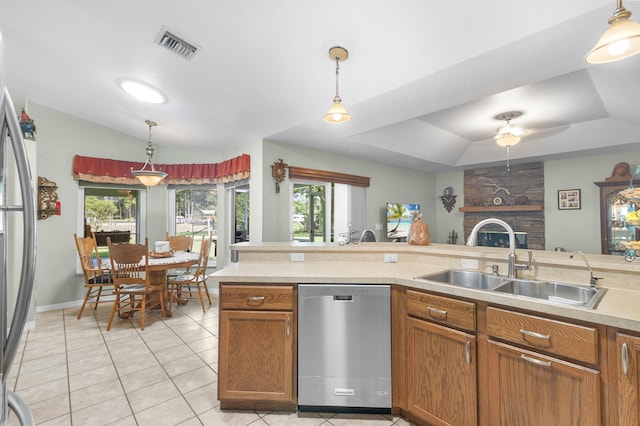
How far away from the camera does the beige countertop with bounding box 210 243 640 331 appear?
1.26 metres

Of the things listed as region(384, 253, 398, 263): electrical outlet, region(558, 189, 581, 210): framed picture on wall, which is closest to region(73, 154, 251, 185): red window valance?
region(384, 253, 398, 263): electrical outlet

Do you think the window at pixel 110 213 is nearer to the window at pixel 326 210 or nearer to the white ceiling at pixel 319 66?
the white ceiling at pixel 319 66

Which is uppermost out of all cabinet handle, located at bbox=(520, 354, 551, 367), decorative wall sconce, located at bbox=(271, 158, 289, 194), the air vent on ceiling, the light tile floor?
the air vent on ceiling

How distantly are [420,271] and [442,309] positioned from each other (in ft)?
1.45

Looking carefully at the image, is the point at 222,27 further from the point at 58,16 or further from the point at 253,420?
the point at 253,420

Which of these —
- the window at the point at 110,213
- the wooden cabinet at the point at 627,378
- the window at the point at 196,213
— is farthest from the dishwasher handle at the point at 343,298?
the window at the point at 110,213

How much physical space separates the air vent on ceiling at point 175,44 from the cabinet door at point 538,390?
286 centimetres

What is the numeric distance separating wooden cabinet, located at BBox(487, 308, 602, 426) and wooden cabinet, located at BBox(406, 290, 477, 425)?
0.10 meters

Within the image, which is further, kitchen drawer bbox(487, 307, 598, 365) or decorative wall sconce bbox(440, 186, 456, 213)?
decorative wall sconce bbox(440, 186, 456, 213)

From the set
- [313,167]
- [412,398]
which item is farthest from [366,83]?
[412,398]

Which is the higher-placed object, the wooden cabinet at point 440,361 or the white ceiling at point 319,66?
the white ceiling at point 319,66

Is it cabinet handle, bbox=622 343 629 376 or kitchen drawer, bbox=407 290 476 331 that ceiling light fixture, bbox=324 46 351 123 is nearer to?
kitchen drawer, bbox=407 290 476 331

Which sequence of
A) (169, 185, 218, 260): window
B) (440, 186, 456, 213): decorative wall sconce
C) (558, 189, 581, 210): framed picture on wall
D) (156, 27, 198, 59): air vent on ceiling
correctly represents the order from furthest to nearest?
(440, 186, 456, 213): decorative wall sconce, (169, 185, 218, 260): window, (558, 189, 581, 210): framed picture on wall, (156, 27, 198, 59): air vent on ceiling

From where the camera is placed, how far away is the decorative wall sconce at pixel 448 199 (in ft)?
21.5
